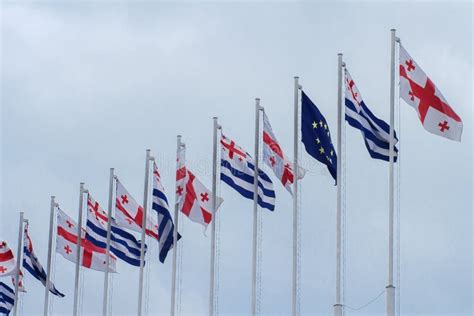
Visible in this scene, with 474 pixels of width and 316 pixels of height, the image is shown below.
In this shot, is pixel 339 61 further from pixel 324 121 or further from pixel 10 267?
pixel 10 267

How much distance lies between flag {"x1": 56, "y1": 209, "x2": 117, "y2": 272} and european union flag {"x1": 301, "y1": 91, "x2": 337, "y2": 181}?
13979mm

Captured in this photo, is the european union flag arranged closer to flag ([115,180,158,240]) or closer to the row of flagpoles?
the row of flagpoles

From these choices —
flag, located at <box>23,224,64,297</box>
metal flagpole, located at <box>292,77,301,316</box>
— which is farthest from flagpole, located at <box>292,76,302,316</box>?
flag, located at <box>23,224,64,297</box>

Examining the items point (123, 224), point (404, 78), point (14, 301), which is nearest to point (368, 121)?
point (404, 78)

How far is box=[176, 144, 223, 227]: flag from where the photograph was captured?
54.6 metres

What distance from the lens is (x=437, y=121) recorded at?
47.0 metres

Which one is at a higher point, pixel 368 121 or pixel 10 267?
pixel 368 121

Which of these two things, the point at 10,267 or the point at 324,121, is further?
the point at 10,267

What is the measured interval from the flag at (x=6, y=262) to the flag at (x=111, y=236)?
15.9ft

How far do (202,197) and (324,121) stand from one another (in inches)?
278

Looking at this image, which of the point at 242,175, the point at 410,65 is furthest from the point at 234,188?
the point at 410,65

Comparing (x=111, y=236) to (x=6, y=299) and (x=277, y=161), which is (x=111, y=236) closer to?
(x=6, y=299)

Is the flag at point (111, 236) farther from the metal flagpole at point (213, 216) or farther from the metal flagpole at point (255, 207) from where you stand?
the metal flagpole at point (255, 207)

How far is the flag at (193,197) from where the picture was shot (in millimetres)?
54594
